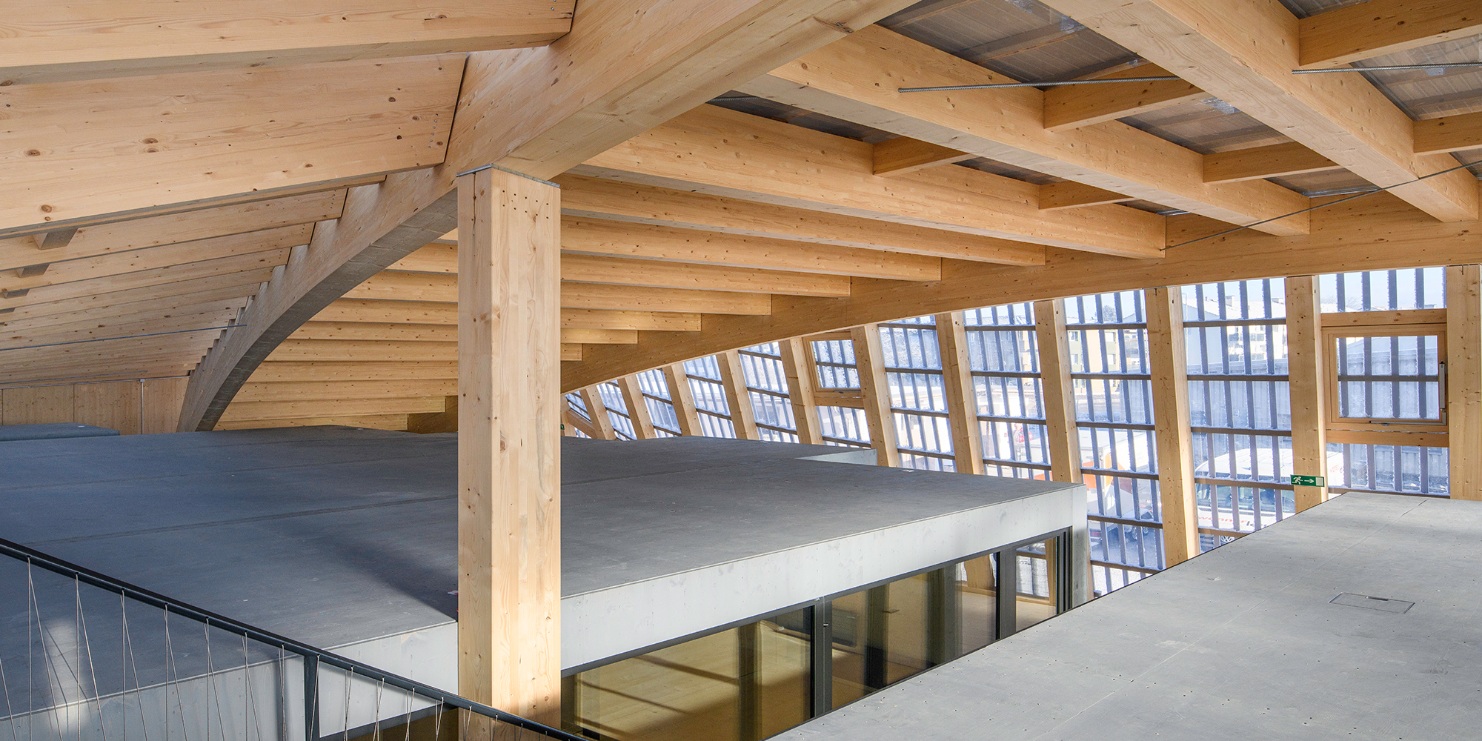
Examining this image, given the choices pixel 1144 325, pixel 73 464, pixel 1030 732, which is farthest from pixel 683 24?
pixel 1144 325

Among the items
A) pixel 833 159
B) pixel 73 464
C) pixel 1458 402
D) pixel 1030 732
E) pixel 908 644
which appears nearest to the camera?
pixel 1030 732

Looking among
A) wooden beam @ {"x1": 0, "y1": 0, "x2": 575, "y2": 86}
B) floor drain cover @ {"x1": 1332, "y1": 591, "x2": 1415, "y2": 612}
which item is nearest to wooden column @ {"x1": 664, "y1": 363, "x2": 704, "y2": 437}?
floor drain cover @ {"x1": 1332, "y1": 591, "x2": 1415, "y2": 612}

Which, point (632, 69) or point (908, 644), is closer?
point (632, 69)

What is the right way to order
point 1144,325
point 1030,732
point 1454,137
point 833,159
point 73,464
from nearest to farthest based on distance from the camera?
point 1030,732 < point 1454,137 < point 833,159 < point 73,464 < point 1144,325

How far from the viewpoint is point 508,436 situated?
373 centimetres

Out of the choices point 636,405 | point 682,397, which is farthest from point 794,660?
point 636,405

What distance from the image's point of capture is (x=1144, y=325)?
1269 cm

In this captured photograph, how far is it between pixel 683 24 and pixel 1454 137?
5.05 metres

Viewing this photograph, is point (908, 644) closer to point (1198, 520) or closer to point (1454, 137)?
point (1454, 137)

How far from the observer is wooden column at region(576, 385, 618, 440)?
84.4 feet

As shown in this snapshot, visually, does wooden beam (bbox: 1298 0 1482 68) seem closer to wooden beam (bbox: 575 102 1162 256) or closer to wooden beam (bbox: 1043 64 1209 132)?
wooden beam (bbox: 1043 64 1209 132)

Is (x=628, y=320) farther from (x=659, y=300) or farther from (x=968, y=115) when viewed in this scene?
(x=968, y=115)

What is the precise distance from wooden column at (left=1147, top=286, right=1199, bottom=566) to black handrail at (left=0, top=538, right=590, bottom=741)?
9976 mm

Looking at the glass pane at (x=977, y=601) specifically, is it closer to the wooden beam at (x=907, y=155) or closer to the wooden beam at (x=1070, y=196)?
the wooden beam at (x=1070, y=196)
